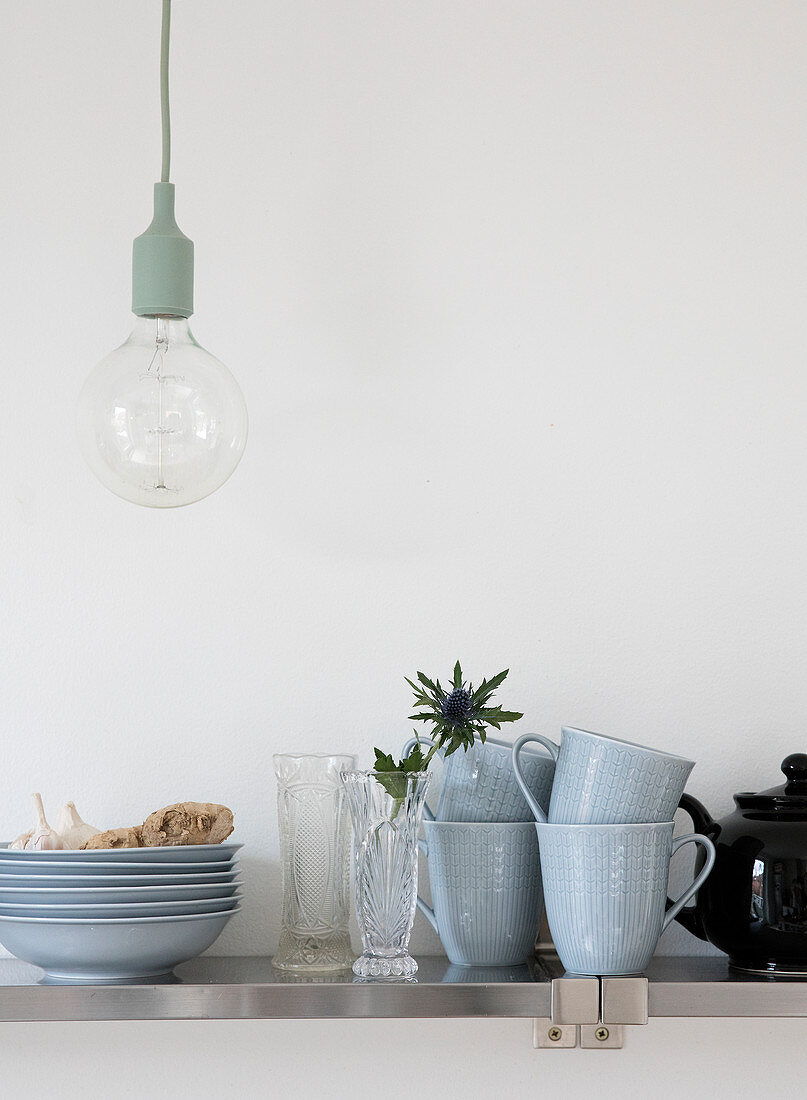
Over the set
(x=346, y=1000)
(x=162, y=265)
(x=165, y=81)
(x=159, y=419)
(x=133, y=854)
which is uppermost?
(x=165, y=81)

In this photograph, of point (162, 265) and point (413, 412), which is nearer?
point (162, 265)

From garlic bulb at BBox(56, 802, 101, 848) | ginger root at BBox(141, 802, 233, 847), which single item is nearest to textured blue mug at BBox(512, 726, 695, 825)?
ginger root at BBox(141, 802, 233, 847)

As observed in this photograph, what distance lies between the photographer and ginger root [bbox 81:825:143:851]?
2.89 ft

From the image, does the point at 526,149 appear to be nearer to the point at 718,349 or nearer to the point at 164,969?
the point at 718,349

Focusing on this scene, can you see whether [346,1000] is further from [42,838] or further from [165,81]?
[165,81]

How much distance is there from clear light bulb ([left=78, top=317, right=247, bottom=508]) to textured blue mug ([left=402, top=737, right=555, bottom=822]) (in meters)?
0.29

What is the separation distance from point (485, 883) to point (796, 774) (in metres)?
0.28

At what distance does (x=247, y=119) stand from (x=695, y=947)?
0.91 meters

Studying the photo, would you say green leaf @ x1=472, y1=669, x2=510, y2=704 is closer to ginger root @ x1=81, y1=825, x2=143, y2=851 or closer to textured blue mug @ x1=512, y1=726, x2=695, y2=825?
textured blue mug @ x1=512, y1=726, x2=695, y2=825

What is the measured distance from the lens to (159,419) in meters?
0.85

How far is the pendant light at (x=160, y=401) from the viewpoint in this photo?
0.85 metres

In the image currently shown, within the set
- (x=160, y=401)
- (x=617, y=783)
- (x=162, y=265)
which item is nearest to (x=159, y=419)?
(x=160, y=401)

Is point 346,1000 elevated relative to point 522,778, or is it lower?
lower

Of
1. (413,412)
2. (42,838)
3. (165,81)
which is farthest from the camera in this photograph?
(413,412)
